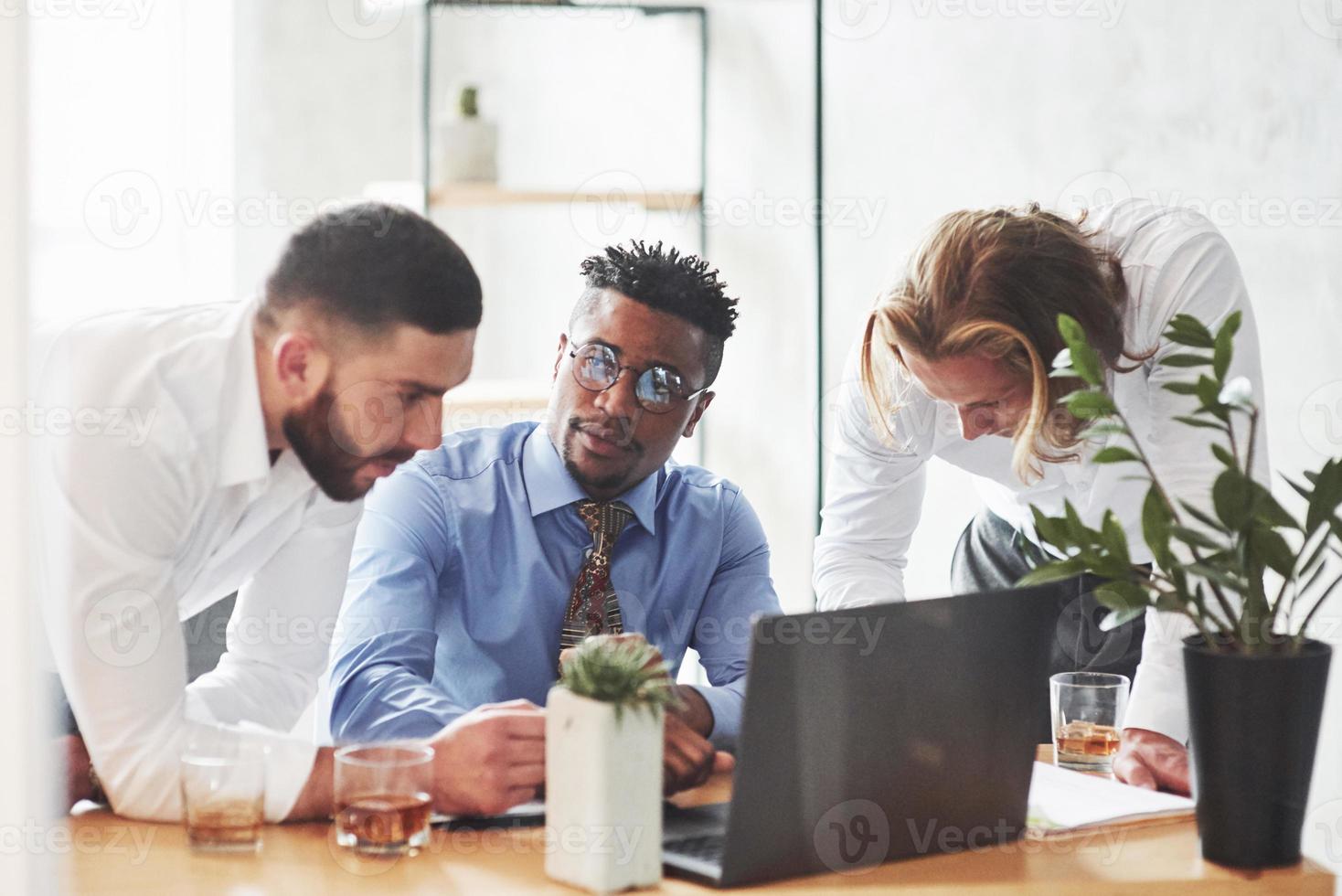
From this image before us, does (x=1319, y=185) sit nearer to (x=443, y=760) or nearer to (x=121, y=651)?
(x=443, y=760)

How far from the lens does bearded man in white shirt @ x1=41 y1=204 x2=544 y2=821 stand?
3.92ft

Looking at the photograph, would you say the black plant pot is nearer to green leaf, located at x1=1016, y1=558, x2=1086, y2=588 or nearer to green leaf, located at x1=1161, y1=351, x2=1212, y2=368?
green leaf, located at x1=1016, y1=558, x2=1086, y2=588

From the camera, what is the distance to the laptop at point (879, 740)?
1.07m

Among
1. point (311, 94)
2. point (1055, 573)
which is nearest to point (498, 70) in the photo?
point (311, 94)

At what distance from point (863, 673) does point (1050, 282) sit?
712 millimetres

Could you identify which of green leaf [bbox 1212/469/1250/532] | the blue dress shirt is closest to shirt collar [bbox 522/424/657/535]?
the blue dress shirt

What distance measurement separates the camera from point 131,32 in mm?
3461
